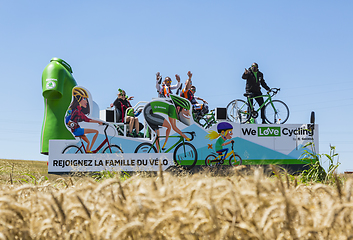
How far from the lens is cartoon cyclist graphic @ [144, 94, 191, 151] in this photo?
1330 centimetres

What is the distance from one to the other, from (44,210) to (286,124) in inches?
524

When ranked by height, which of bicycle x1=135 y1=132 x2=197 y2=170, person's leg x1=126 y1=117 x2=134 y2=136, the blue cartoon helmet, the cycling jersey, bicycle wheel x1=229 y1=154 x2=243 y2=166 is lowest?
bicycle wheel x1=229 y1=154 x2=243 y2=166

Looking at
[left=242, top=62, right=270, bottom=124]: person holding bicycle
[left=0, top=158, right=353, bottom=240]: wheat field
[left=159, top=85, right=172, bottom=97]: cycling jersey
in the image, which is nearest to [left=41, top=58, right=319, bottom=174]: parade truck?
[left=159, top=85, right=172, bottom=97]: cycling jersey

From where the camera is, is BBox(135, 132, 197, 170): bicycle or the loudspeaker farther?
the loudspeaker

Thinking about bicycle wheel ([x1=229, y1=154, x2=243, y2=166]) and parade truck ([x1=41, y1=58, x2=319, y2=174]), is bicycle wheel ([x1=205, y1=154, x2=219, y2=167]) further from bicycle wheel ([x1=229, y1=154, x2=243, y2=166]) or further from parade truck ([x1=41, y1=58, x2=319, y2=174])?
bicycle wheel ([x1=229, y1=154, x2=243, y2=166])

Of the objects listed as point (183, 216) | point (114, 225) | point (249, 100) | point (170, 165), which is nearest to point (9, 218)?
point (114, 225)

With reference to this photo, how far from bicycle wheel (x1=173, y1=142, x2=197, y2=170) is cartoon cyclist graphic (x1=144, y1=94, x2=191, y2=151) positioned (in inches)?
14.1

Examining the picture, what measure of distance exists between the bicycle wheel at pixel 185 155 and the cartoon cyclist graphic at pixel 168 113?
358 millimetres

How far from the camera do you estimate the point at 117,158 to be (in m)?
13.3

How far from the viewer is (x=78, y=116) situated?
13.6 metres

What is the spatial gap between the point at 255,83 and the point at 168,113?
12.5ft

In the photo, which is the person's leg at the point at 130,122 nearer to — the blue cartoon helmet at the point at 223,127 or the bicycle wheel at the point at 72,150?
the bicycle wheel at the point at 72,150

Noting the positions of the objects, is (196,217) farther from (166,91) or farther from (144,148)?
(166,91)

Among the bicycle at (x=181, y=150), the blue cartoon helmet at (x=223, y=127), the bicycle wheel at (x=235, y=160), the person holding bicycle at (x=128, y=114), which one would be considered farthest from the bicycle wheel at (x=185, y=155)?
the person holding bicycle at (x=128, y=114)
